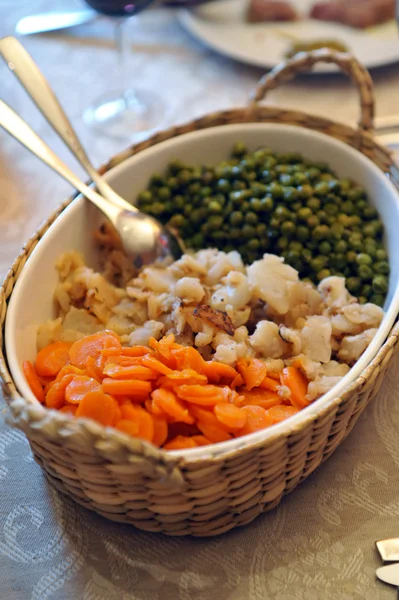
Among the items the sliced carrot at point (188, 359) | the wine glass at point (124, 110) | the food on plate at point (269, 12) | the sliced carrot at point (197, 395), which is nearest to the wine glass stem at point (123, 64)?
the wine glass at point (124, 110)

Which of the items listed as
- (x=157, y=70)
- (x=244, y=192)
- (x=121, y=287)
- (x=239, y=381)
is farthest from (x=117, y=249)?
(x=157, y=70)

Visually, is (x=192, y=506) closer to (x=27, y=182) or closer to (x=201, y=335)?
(x=201, y=335)

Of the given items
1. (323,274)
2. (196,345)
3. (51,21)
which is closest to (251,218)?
(323,274)

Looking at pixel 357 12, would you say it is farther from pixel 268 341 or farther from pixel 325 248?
pixel 268 341

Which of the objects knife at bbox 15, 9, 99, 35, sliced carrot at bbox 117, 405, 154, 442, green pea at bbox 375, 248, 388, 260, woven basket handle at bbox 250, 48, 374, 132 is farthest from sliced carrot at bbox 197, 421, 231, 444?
knife at bbox 15, 9, 99, 35

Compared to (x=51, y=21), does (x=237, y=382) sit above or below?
below

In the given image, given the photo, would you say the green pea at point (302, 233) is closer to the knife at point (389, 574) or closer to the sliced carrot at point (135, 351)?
the sliced carrot at point (135, 351)
